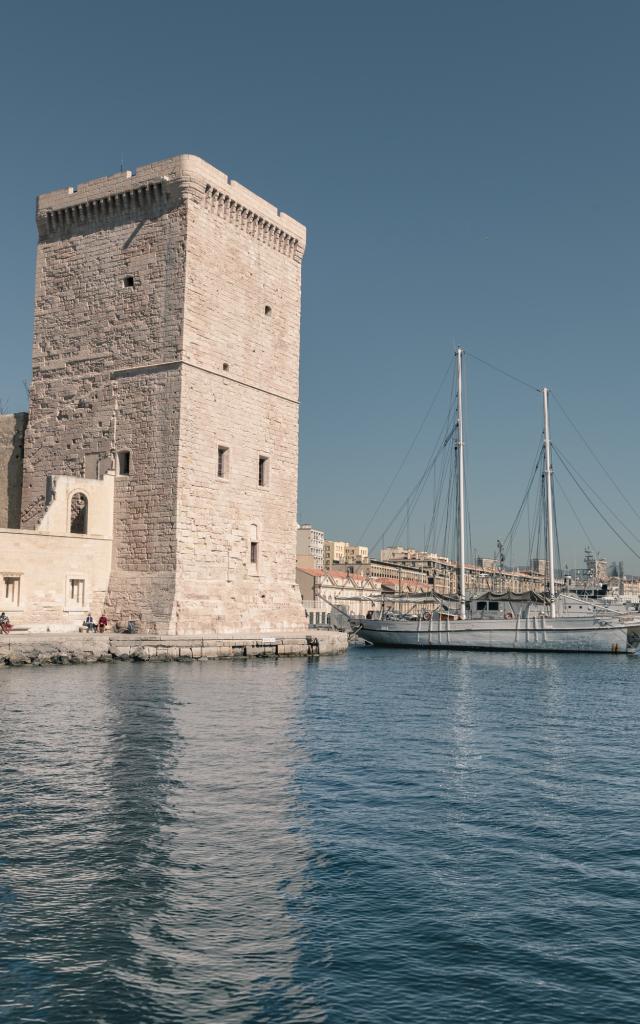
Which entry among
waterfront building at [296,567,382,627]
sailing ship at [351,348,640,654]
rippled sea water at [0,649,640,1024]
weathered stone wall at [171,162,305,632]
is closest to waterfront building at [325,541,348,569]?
waterfront building at [296,567,382,627]

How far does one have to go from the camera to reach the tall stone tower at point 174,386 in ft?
87.2

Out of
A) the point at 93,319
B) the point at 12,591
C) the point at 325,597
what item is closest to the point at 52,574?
the point at 12,591

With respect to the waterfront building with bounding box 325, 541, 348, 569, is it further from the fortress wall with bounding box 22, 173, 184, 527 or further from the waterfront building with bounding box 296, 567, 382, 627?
the fortress wall with bounding box 22, 173, 184, 527

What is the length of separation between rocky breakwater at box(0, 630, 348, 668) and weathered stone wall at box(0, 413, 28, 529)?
24.2 feet

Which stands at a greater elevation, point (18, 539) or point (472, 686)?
point (18, 539)

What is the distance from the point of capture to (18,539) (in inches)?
970

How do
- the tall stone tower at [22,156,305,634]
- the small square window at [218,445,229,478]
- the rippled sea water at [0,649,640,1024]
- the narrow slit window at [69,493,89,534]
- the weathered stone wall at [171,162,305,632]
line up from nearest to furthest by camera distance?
the rippled sea water at [0,649,640,1024] < the tall stone tower at [22,156,305,634] < the weathered stone wall at [171,162,305,632] < the narrow slit window at [69,493,89,534] < the small square window at [218,445,229,478]

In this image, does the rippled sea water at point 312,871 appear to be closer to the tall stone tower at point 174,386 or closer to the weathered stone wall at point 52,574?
the weathered stone wall at point 52,574

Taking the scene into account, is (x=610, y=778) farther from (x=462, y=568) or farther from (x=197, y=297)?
(x=462, y=568)

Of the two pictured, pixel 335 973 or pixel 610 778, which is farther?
pixel 610 778

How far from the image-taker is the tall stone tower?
26.6 meters

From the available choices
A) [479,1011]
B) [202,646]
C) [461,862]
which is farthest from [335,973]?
[202,646]

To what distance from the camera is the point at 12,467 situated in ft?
99.6

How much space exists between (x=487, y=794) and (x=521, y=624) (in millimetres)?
28356
